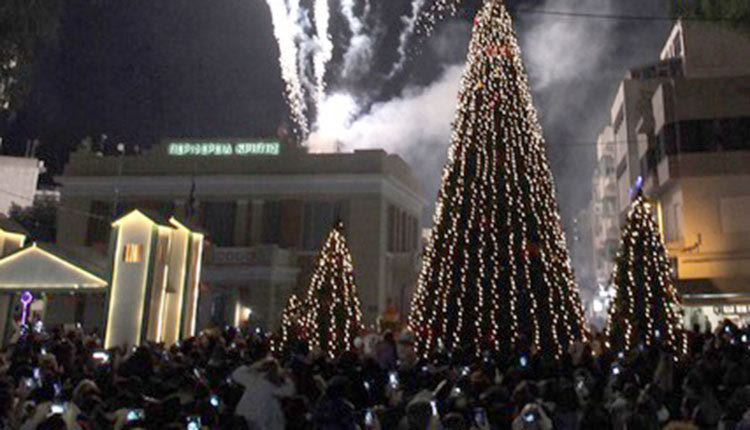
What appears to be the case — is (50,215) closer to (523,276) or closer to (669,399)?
(523,276)

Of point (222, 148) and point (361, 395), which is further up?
point (222, 148)

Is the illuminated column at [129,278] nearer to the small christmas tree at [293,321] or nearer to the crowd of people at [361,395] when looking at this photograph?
the small christmas tree at [293,321]

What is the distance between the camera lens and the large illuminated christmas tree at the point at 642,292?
57.3ft

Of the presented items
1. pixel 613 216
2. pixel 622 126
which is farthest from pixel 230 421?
pixel 613 216

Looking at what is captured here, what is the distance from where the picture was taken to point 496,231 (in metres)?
16.0

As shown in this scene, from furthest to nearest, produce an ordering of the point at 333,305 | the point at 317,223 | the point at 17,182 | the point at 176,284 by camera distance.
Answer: the point at 17,182 < the point at 317,223 < the point at 176,284 < the point at 333,305

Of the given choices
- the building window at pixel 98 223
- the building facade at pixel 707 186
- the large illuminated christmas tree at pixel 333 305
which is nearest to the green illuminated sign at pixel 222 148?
the building window at pixel 98 223

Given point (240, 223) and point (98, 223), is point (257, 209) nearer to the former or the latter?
point (240, 223)

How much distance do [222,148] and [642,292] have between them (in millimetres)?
25556

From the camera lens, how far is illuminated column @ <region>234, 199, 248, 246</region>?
34.5 m

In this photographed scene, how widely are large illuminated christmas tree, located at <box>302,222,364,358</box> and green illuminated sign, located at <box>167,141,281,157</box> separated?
56.0 feet

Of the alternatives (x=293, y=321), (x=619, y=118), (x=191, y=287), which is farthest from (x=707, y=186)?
(x=191, y=287)

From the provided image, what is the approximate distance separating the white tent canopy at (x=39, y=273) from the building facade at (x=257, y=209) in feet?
44.2

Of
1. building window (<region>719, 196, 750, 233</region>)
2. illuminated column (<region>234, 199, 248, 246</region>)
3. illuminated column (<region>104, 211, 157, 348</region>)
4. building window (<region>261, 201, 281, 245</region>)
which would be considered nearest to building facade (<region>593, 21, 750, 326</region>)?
building window (<region>719, 196, 750, 233</region>)
